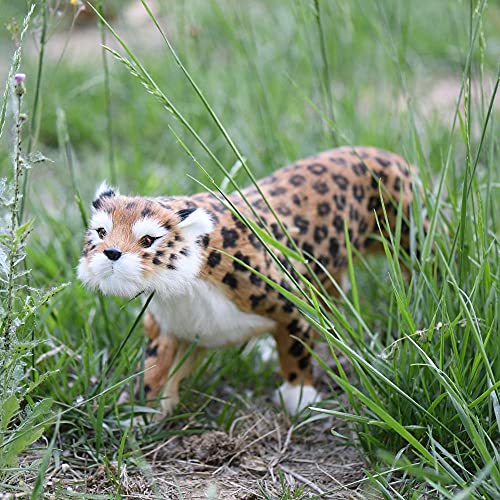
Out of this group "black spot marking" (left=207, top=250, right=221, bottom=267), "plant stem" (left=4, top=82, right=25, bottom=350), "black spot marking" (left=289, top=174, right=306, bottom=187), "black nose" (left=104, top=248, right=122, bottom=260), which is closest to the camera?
"plant stem" (left=4, top=82, right=25, bottom=350)

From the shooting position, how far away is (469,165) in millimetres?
2113

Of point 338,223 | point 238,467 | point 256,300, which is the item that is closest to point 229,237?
point 256,300

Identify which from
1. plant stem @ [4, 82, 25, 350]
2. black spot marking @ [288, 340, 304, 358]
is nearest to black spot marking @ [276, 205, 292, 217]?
black spot marking @ [288, 340, 304, 358]

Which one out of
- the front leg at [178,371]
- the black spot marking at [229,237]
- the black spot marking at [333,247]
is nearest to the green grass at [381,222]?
the front leg at [178,371]

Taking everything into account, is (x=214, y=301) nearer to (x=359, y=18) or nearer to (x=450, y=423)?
(x=450, y=423)

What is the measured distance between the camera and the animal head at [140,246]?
6.66ft

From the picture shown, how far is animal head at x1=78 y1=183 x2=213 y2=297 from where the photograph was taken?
203 centimetres

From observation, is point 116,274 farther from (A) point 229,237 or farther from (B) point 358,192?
(B) point 358,192

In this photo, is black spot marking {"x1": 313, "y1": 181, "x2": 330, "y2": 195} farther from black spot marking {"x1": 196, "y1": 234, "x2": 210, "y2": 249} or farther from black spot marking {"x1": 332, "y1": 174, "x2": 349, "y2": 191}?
black spot marking {"x1": 196, "y1": 234, "x2": 210, "y2": 249}

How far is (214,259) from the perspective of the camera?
2379 mm

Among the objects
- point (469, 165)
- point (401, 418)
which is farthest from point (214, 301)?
point (469, 165)

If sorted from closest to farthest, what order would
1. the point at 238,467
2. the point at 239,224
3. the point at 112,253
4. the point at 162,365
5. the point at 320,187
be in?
the point at 112,253, the point at 238,467, the point at 239,224, the point at 162,365, the point at 320,187

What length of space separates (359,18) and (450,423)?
12.5ft

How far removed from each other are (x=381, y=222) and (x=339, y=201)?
23 cm
